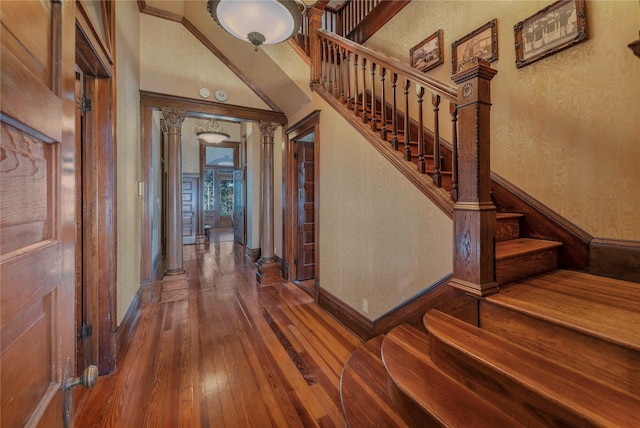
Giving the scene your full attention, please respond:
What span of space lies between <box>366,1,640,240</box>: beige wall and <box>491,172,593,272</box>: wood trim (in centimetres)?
5

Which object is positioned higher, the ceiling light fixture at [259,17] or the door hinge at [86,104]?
the ceiling light fixture at [259,17]

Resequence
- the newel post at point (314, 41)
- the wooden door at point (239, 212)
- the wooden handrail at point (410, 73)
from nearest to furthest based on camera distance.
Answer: the wooden handrail at point (410, 73), the newel post at point (314, 41), the wooden door at point (239, 212)

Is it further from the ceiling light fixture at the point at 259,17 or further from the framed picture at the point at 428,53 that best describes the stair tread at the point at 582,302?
the framed picture at the point at 428,53

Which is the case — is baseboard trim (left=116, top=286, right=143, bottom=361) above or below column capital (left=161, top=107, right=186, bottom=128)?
below

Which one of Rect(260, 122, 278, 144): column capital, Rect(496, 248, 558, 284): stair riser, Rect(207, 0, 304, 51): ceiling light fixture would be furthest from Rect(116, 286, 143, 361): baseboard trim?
Rect(496, 248, 558, 284): stair riser

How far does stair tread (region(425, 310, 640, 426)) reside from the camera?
2.81 ft

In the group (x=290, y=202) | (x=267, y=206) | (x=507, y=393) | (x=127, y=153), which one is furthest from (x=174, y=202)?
(x=507, y=393)

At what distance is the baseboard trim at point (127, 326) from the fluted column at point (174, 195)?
1.82 feet

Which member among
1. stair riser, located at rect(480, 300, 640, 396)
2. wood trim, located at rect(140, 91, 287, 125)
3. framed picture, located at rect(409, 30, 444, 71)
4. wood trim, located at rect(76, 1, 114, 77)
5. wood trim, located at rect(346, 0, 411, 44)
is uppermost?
wood trim, located at rect(346, 0, 411, 44)

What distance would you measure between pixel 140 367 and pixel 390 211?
2228mm

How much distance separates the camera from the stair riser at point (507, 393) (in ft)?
2.94

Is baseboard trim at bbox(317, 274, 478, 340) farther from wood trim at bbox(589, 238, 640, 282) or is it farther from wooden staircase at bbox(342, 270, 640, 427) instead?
wood trim at bbox(589, 238, 640, 282)

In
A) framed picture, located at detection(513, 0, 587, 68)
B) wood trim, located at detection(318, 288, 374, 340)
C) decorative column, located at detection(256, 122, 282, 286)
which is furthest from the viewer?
decorative column, located at detection(256, 122, 282, 286)

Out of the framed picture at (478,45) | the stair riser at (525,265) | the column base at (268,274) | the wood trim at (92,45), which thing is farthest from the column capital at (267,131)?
the stair riser at (525,265)
